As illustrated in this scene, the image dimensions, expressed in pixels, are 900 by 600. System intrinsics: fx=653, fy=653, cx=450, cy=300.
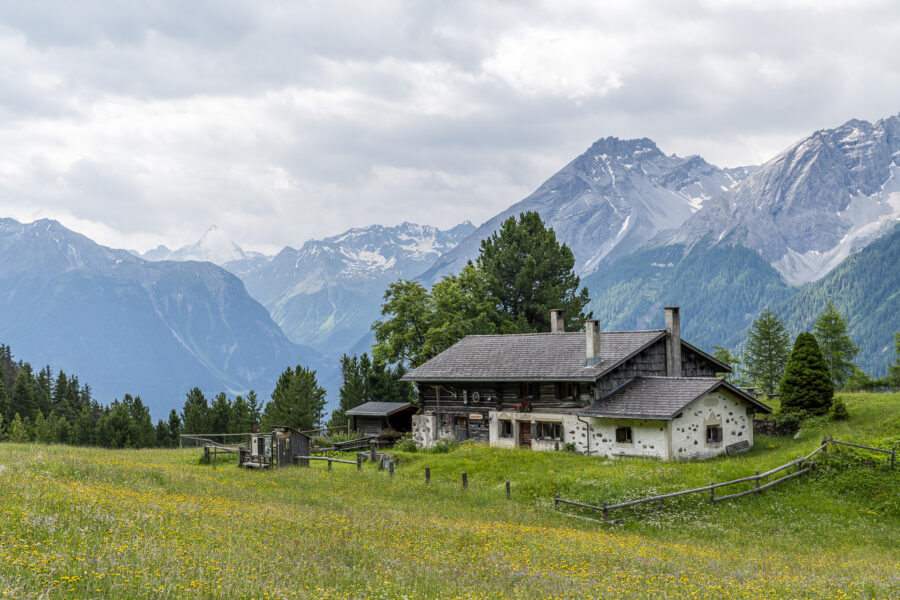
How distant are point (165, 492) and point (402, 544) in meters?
9.10

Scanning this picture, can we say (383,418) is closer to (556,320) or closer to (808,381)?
(556,320)

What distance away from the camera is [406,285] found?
202 feet

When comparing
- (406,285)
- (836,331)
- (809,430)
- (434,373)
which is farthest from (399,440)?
(836,331)

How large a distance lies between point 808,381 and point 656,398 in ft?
31.4

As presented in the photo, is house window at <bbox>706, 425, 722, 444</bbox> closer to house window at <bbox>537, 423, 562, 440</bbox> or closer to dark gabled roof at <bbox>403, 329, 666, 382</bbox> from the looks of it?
dark gabled roof at <bbox>403, 329, 666, 382</bbox>

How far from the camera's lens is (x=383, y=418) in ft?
162

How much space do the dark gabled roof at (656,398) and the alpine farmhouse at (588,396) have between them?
0.22 feet

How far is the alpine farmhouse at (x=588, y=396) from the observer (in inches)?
1326

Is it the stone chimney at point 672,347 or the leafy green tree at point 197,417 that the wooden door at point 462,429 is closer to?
the stone chimney at point 672,347

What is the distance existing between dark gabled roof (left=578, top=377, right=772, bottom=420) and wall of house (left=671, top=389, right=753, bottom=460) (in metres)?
0.58

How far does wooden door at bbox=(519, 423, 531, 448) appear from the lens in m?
40.0

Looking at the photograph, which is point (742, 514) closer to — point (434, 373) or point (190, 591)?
point (190, 591)

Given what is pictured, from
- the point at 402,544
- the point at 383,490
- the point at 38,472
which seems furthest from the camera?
the point at 383,490

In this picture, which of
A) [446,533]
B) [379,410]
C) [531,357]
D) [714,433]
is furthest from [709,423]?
[379,410]
